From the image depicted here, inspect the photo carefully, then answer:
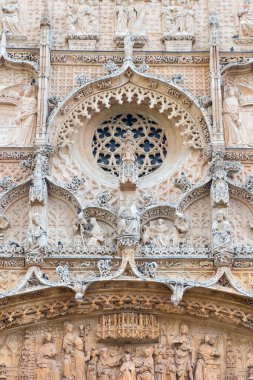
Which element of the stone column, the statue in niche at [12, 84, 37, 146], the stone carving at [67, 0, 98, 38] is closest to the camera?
the stone column

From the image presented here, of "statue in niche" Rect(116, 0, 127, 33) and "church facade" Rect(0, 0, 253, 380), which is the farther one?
"statue in niche" Rect(116, 0, 127, 33)

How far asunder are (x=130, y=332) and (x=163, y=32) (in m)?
5.70

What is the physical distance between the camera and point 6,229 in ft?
41.6

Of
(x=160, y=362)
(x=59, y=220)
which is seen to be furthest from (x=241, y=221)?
(x=59, y=220)

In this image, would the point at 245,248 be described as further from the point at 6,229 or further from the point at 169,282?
the point at 6,229

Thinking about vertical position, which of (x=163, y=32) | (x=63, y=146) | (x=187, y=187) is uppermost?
(x=163, y=32)

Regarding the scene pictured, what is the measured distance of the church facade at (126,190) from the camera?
39.0 ft

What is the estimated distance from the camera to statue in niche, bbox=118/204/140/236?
1202cm

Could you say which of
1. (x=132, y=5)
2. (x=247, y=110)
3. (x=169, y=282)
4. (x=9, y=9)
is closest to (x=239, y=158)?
(x=247, y=110)

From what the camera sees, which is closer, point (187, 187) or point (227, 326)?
point (227, 326)

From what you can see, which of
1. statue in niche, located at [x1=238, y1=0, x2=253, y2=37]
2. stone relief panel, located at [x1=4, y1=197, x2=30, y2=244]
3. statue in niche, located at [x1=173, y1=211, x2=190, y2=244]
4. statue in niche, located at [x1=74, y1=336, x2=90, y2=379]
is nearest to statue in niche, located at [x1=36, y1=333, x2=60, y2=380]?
statue in niche, located at [x1=74, y1=336, x2=90, y2=379]

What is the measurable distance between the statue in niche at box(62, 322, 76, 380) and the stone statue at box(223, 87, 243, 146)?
415 centimetres

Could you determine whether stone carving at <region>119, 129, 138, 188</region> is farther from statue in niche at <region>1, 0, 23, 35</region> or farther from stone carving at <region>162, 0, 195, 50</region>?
statue in niche at <region>1, 0, 23, 35</region>

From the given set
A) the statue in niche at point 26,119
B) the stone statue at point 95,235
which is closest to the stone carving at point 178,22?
the statue in niche at point 26,119
